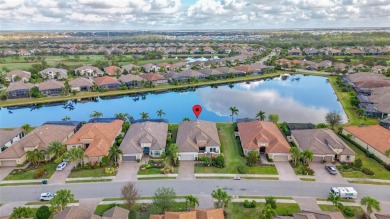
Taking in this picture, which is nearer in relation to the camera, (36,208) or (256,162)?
(36,208)

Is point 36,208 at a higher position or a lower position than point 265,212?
lower

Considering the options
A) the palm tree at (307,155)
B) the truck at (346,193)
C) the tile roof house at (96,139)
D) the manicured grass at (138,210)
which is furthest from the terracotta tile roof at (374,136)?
the tile roof house at (96,139)

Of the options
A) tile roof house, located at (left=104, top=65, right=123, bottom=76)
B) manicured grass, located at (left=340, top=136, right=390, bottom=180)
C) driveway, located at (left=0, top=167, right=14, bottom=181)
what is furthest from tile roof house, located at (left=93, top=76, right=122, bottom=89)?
manicured grass, located at (left=340, top=136, right=390, bottom=180)

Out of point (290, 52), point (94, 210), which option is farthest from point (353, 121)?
point (290, 52)

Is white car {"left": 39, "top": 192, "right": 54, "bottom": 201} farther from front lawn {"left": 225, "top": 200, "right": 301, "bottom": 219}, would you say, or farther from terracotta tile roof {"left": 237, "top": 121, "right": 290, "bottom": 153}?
terracotta tile roof {"left": 237, "top": 121, "right": 290, "bottom": 153}

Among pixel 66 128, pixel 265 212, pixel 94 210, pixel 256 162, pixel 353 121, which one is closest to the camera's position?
pixel 265 212

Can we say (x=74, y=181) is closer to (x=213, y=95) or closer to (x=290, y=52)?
(x=213, y=95)
